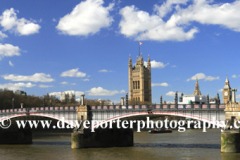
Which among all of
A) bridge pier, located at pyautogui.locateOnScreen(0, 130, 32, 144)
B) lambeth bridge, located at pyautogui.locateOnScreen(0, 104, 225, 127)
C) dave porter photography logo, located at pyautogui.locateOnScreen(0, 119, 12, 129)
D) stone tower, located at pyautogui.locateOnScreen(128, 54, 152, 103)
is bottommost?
bridge pier, located at pyautogui.locateOnScreen(0, 130, 32, 144)

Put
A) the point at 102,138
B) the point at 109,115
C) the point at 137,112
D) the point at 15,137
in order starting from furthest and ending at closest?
the point at 15,137 < the point at 109,115 < the point at 102,138 < the point at 137,112

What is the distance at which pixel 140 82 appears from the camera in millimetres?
173875

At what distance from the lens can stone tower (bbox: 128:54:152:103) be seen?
567 ft

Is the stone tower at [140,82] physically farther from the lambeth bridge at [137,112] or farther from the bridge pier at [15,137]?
the bridge pier at [15,137]

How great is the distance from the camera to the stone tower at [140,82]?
173m

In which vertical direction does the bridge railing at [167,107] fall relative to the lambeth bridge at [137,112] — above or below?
above

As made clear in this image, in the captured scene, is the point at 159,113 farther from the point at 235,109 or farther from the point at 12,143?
the point at 12,143

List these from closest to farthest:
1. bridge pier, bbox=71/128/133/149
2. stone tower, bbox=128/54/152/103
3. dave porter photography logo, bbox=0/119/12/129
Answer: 1. bridge pier, bbox=71/128/133/149
2. dave porter photography logo, bbox=0/119/12/129
3. stone tower, bbox=128/54/152/103

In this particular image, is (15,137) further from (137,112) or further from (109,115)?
(137,112)

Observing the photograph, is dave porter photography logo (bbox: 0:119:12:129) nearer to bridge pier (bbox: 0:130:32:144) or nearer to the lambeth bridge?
the lambeth bridge

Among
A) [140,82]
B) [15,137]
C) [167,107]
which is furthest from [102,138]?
[140,82]

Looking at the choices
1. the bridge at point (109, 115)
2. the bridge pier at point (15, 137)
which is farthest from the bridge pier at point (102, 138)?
the bridge pier at point (15, 137)

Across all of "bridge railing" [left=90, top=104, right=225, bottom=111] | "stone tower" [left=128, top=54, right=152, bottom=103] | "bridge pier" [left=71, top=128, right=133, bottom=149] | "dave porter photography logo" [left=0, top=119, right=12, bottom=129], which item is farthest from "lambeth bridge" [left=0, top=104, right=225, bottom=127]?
"stone tower" [left=128, top=54, right=152, bottom=103]

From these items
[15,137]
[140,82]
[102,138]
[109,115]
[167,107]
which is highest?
[140,82]
